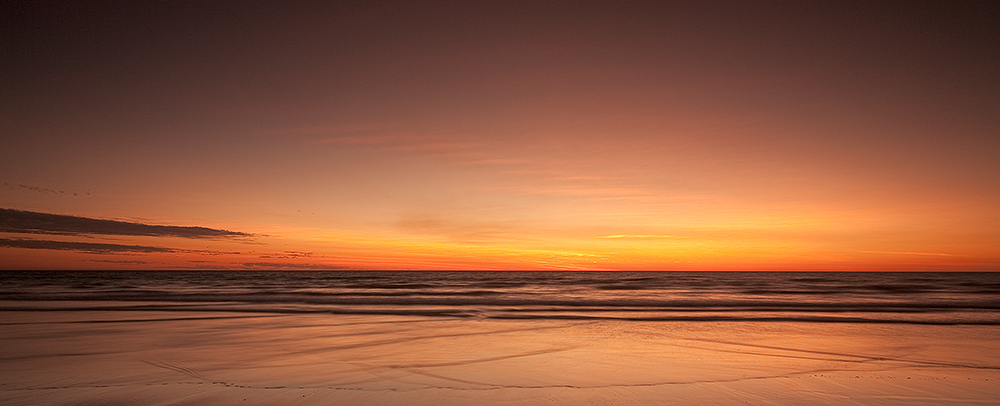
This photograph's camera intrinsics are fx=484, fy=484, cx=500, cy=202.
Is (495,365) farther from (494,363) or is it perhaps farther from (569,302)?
(569,302)

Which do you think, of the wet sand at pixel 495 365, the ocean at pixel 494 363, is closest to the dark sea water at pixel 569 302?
the ocean at pixel 494 363

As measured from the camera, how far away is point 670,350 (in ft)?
28.2

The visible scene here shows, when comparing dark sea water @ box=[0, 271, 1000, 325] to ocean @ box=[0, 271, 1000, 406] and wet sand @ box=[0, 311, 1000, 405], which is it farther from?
wet sand @ box=[0, 311, 1000, 405]

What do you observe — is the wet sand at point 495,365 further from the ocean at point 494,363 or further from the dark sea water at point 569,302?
the dark sea water at point 569,302

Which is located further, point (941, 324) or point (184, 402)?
point (941, 324)

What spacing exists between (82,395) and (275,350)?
10.5 ft

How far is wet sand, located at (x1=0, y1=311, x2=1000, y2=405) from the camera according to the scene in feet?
18.5

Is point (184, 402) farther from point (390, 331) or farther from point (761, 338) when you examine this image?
point (761, 338)

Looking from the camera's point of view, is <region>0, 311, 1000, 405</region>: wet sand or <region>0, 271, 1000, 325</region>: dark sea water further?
<region>0, 271, 1000, 325</region>: dark sea water

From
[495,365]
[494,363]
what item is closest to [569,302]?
[494,363]

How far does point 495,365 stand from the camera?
23.9 ft

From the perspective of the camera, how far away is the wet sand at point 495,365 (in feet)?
18.5

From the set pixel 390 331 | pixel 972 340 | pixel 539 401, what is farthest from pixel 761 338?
pixel 390 331

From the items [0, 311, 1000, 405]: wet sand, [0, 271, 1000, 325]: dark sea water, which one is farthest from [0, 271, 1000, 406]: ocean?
[0, 271, 1000, 325]: dark sea water
